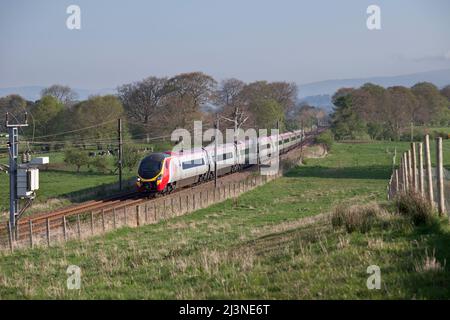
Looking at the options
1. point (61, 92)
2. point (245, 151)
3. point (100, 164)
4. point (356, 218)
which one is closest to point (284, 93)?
point (61, 92)

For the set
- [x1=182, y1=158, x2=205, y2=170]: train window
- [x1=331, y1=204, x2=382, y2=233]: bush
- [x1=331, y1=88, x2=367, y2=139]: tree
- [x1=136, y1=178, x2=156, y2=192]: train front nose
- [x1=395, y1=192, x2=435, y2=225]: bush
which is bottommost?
[x1=136, y1=178, x2=156, y2=192]: train front nose

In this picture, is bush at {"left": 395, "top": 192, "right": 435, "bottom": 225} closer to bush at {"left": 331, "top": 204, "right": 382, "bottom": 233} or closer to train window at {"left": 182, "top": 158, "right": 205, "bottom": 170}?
bush at {"left": 331, "top": 204, "right": 382, "bottom": 233}

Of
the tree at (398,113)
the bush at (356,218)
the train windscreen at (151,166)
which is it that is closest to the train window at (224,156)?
the train windscreen at (151,166)

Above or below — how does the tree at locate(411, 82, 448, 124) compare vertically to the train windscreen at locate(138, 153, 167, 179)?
above

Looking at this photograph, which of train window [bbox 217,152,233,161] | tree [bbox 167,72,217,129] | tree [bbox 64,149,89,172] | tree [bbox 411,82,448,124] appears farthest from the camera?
tree [bbox 411,82,448,124]

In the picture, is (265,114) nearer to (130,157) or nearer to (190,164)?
(130,157)

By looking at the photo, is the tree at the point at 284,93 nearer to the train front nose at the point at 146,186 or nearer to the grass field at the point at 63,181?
the grass field at the point at 63,181

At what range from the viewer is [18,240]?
65.6ft

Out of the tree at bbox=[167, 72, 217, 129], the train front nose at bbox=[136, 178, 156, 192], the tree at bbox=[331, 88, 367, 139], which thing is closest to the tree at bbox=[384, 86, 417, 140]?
the tree at bbox=[331, 88, 367, 139]

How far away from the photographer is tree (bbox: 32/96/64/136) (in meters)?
65.5
